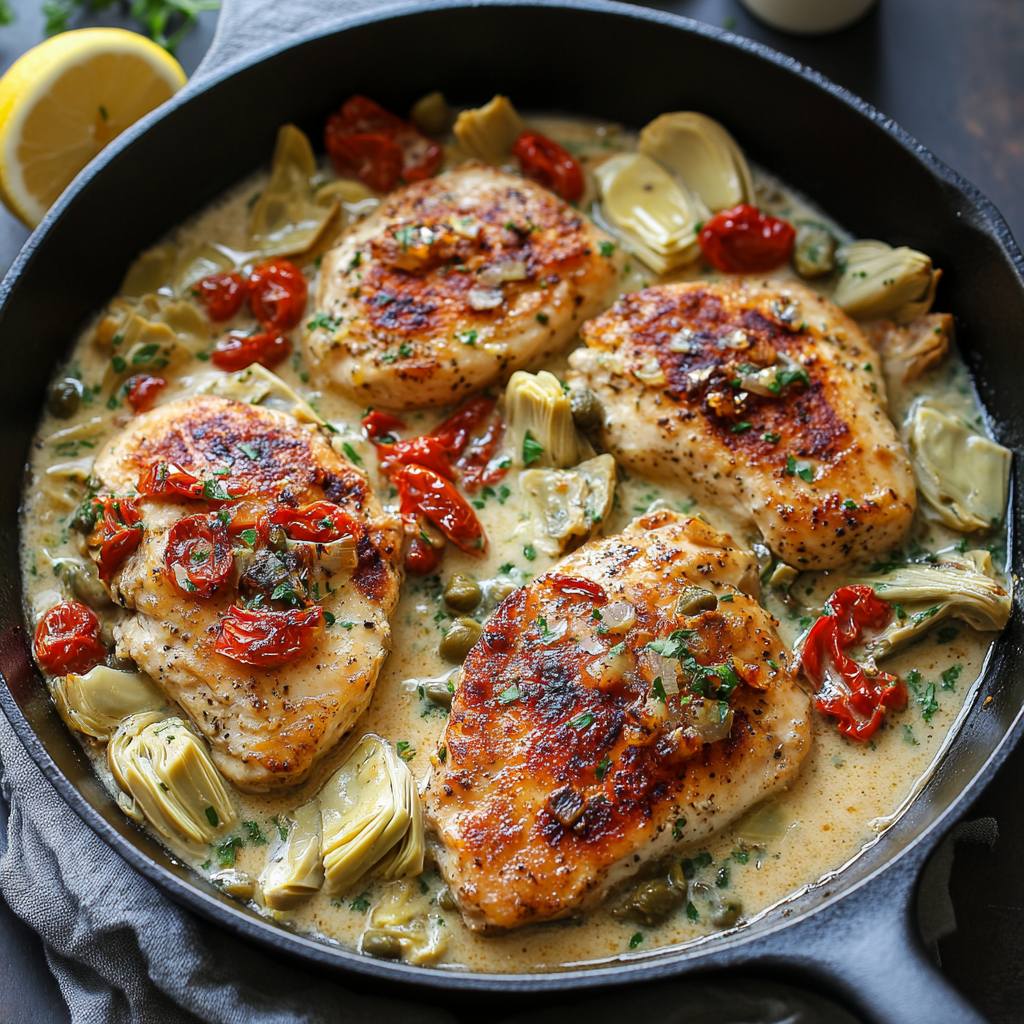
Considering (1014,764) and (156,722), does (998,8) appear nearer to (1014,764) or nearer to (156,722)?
(1014,764)

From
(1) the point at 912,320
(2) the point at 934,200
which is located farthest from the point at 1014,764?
(2) the point at 934,200

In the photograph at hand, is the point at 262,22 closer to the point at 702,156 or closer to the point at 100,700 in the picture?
the point at 702,156

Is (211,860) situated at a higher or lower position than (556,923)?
lower

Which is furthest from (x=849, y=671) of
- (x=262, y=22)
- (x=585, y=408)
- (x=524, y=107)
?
(x=262, y=22)

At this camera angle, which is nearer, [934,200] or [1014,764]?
[1014,764]

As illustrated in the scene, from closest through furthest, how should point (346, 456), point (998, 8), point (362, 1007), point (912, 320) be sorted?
point (362, 1007) → point (346, 456) → point (912, 320) → point (998, 8)

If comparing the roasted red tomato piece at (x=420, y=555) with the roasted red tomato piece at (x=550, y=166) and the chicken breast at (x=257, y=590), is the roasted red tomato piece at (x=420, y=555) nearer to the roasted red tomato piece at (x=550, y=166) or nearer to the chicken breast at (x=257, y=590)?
the chicken breast at (x=257, y=590)

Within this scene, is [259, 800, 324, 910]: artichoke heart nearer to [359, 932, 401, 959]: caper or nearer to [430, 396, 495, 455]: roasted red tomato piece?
[359, 932, 401, 959]: caper
